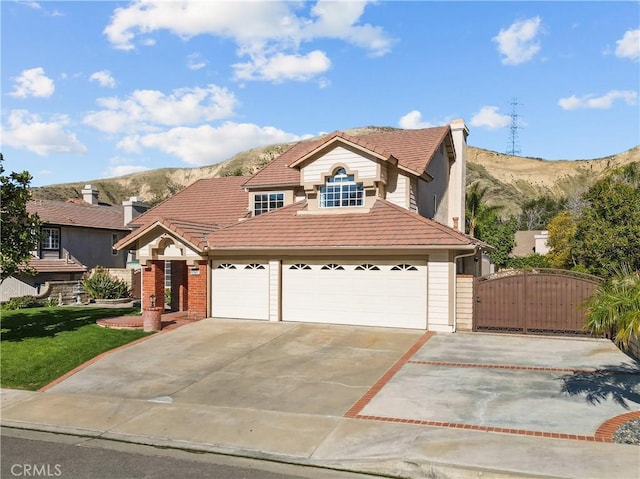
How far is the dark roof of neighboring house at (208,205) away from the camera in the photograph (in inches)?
992

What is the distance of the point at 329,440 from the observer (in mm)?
8766

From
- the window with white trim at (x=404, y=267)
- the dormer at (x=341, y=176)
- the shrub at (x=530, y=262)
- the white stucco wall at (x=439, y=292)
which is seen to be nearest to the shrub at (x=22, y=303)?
the dormer at (x=341, y=176)

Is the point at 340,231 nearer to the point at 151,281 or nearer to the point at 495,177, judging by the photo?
the point at 151,281

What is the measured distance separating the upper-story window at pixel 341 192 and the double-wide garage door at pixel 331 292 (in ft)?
9.85

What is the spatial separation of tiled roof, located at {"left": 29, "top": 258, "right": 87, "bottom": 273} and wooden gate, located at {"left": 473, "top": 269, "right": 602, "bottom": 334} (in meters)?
26.1

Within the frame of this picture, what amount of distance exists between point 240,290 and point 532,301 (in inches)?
403

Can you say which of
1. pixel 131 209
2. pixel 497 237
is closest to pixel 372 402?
pixel 131 209

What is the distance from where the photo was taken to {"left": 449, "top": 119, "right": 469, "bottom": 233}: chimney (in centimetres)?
2723

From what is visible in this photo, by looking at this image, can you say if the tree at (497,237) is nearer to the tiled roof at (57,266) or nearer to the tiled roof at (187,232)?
the tiled roof at (187,232)

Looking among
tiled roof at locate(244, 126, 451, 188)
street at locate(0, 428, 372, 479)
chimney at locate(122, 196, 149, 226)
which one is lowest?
street at locate(0, 428, 372, 479)

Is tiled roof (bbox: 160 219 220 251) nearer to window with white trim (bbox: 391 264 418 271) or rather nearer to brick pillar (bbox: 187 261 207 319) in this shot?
brick pillar (bbox: 187 261 207 319)

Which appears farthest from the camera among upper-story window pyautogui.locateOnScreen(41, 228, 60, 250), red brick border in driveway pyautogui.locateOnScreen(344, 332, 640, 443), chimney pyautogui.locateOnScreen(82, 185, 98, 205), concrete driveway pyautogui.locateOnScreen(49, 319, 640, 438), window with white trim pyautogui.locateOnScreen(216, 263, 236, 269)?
chimney pyautogui.locateOnScreen(82, 185, 98, 205)

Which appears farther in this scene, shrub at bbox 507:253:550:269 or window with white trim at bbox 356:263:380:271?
shrub at bbox 507:253:550:269

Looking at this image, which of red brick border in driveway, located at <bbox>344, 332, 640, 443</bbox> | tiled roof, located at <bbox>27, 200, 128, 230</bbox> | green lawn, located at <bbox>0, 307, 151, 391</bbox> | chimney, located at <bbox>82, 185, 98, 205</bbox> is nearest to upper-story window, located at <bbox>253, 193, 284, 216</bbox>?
green lawn, located at <bbox>0, 307, 151, 391</bbox>
